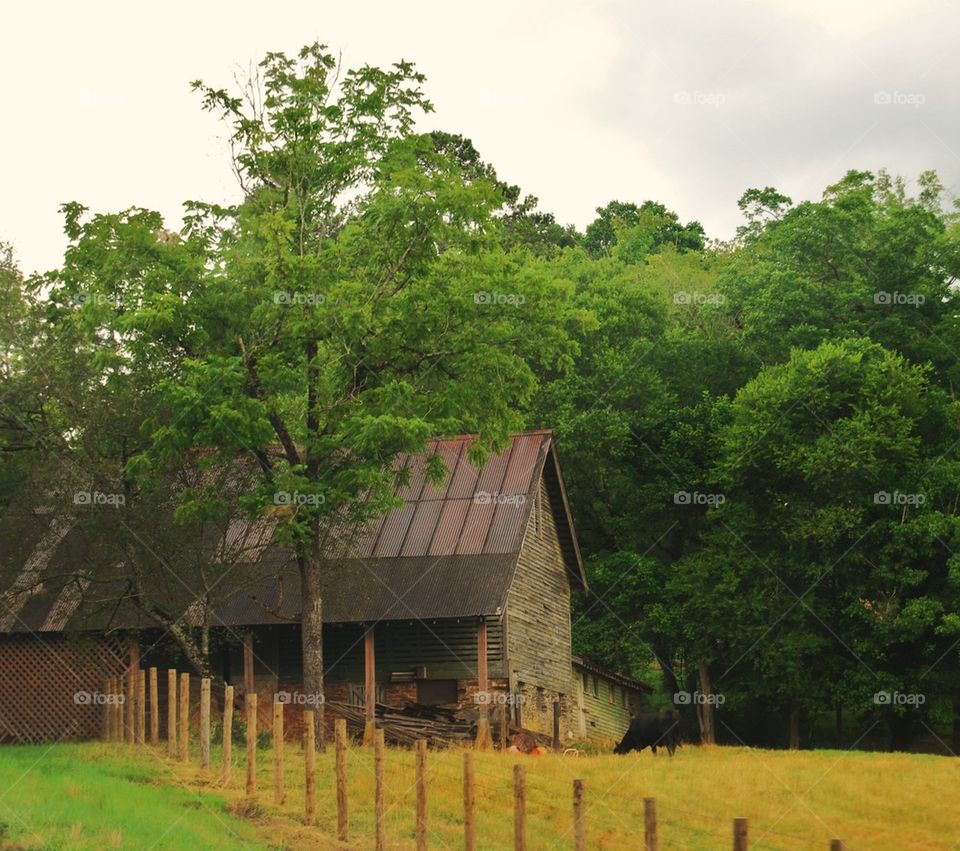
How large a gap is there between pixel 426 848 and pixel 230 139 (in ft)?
59.2

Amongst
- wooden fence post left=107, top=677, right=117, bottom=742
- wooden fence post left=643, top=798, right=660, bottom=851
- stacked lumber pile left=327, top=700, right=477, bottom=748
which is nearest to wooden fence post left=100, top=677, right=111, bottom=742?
wooden fence post left=107, top=677, right=117, bottom=742

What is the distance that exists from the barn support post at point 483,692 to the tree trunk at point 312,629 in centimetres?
395

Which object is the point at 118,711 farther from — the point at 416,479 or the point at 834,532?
the point at 834,532

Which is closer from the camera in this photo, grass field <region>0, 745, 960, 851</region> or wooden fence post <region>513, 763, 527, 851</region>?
wooden fence post <region>513, 763, 527, 851</region>

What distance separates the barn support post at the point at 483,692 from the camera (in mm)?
31578

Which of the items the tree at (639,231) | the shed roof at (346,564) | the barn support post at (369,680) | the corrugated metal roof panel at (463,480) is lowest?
the barn support post at (369,680)

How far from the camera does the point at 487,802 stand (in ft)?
74.5

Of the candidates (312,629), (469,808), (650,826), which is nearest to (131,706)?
(312,629)

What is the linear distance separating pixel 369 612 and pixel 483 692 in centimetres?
337

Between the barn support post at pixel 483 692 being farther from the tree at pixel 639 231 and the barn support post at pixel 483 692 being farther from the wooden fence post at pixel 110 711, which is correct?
the tree at pixel 639 231

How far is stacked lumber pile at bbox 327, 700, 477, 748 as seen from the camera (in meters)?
31.6

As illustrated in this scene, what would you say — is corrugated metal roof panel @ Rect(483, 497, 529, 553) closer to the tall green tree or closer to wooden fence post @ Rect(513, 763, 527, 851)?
the tall green tree

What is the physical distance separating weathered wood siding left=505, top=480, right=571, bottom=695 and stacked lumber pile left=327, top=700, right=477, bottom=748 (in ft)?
8.01

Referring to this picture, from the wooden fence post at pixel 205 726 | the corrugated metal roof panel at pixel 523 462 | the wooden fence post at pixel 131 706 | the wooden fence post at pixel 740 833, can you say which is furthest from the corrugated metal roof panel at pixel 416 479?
the wooden fence post at pixel 740 833
